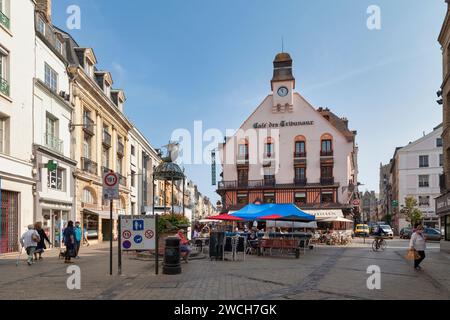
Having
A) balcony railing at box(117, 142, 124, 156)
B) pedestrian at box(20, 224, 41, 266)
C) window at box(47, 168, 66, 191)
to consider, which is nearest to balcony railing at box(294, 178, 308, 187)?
balcony railing at box(117, 142, 124, 156)

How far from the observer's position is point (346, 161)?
4638cm

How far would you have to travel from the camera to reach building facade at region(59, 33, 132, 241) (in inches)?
1132

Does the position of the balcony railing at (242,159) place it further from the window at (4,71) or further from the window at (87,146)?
the window at (4,71)

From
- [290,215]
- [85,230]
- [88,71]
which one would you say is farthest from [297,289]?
[88,71]

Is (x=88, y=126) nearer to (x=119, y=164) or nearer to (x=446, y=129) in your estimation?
(x=119, y=164)

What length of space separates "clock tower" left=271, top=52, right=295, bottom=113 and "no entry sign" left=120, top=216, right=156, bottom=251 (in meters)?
38.9

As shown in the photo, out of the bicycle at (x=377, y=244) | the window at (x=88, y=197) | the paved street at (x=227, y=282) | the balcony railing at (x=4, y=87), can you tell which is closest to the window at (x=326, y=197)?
the bicycle at (x=377, y=244)

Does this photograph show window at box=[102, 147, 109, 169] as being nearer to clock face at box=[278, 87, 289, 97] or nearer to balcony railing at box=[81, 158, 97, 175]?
balcony railing at box=[81, 158, 97, 175]

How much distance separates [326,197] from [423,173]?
72.3ft

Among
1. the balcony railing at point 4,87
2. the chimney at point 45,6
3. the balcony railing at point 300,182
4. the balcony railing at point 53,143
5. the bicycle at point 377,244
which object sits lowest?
the bicycle at point 377,244

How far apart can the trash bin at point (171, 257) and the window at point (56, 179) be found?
14.7 m

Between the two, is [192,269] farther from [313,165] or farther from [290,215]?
[313,165]

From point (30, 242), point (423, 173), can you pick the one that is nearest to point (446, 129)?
point (30, 242)

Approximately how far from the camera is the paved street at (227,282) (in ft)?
29.0
